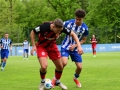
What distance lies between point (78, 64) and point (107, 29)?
4490 centimetres

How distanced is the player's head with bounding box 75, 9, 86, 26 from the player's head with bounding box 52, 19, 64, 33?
3.99 ft

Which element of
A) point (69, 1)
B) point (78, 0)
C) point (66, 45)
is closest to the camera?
point (66, 45)

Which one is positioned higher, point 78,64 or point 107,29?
point 107,29

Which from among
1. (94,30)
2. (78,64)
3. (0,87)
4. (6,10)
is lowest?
(0,87)

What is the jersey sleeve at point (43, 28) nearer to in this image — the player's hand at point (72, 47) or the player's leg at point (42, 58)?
the player's leg at point (42, 58)

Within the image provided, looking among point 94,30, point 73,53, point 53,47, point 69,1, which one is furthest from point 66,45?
point 69,1

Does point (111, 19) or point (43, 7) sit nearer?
point (111, 19)

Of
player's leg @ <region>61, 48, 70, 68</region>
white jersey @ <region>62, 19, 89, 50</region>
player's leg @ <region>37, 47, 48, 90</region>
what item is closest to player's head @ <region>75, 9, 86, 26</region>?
white jersey @ <region>62, 19, 89, 50</region>

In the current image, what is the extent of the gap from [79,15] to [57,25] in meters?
1.49

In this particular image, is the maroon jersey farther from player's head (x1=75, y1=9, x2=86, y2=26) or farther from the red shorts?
player's head (x1=75, y1=9, x2=86, y2=26)

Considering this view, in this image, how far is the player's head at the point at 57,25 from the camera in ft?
27.2

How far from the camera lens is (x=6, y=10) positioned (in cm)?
6197

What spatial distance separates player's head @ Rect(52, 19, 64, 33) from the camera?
8.28 m

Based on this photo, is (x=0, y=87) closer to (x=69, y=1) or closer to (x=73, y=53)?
(x=73, y=53)
